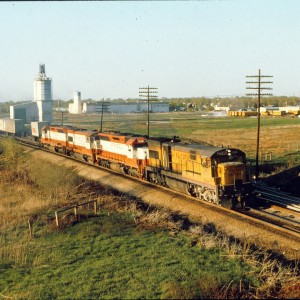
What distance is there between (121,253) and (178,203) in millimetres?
8442

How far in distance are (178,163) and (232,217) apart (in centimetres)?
609

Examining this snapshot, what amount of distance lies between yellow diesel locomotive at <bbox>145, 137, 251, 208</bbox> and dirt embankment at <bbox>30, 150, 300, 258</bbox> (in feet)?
2.46

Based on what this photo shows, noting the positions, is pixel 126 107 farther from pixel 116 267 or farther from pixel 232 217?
pixel 116 267

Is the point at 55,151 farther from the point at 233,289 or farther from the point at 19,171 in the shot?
the point at 233,289

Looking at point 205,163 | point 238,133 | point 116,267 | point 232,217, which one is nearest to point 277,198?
point 232,217

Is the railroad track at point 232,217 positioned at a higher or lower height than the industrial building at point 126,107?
lower

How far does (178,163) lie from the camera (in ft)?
81.3

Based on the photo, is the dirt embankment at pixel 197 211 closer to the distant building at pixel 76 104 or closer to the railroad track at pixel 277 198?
the railroad track at pixel 277 198

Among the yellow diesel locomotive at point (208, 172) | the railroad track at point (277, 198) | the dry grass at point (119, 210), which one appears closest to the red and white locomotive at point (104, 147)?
the yellow diesel locomotive at point (208, 172)

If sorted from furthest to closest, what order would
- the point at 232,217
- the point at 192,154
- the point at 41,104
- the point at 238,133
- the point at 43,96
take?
the point at 43,96 < the point at 41,104 < the point at 238,133 < the point at 192,154 < the point at 232,217

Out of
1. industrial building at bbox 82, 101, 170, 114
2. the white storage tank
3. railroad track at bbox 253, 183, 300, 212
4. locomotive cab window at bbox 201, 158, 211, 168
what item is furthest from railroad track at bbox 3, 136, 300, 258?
industrial building at bbox 82, 101, 170, 114

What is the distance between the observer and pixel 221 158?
21547 millimetres

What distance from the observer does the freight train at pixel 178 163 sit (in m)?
21.3

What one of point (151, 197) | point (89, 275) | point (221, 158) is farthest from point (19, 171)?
point (89, 275)
